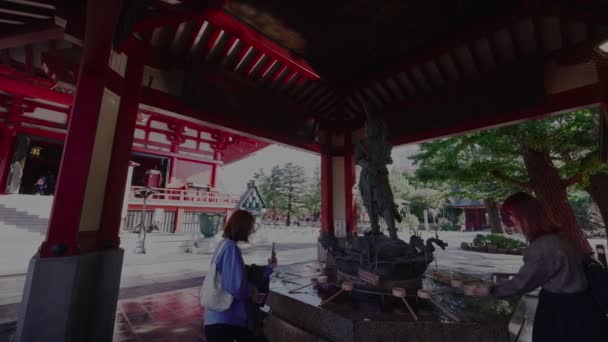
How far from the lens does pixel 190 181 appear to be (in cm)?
1623

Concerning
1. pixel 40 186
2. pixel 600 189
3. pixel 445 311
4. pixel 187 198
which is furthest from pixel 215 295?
pixel 40 186

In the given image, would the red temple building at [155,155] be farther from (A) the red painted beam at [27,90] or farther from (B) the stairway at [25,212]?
(A) the red painted beam at [27,90]

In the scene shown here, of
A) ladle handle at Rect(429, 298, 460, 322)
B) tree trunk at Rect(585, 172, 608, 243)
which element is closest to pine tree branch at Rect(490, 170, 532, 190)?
tree trunk at Rect(585, 172, 608, 243)

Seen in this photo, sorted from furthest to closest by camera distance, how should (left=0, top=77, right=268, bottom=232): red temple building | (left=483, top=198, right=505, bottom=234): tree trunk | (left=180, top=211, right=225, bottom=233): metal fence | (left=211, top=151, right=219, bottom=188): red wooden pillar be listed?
(left=483, top=198, right=505, bottom=234): tree trunk, (left=211, top=151, right=219, bottom=188): red wooden pillar, (left=180, top=211, right=225, bottom=233): metal fence, (left=0, top=77, right=268, bottom=232): red temple building

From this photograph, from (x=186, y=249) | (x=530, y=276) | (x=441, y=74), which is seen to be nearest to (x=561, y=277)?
(x=530, y=276)

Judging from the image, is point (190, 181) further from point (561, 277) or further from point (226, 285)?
point (561, 277)

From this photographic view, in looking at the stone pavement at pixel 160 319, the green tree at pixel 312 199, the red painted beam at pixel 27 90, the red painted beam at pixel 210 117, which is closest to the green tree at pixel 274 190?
the green tree at pixel 312 199

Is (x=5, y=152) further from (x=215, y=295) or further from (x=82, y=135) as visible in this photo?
(x=215, y=295)

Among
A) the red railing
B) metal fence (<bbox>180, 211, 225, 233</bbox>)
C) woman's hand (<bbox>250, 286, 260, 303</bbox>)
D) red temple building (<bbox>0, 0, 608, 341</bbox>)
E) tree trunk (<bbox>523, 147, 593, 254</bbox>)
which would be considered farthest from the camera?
metal fence (<bbox>180, 211, 225, 233</bbox>)

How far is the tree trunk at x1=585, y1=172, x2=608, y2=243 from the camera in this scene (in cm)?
693

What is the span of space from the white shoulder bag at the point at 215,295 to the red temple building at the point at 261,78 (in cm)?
193

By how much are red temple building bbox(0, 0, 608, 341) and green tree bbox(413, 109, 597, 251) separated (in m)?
1.15

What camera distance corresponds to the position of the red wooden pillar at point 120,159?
3.35 metres

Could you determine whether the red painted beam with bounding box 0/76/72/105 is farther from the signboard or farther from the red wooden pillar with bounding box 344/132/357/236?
the signboard
